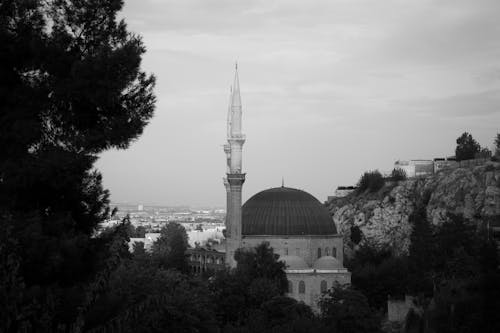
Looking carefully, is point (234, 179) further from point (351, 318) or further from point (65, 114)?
point (65, 114)

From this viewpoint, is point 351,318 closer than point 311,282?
Yes

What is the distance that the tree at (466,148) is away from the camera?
119 metres

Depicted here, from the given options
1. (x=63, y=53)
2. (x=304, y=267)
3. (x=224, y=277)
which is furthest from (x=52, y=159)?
(x=304, y=267)

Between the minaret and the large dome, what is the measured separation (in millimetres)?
3266

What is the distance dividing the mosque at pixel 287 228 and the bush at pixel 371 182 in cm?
3934

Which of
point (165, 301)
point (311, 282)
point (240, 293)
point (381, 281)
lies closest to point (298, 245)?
point (381, 281)

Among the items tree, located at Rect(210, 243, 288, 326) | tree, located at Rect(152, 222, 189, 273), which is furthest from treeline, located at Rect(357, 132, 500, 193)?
tree, located at Rect(210, 243, 288, 326)

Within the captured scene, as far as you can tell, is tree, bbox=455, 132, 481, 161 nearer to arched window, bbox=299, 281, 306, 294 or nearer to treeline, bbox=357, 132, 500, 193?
treeline, bbox=357, 132, 500, 193

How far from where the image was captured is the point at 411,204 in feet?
355

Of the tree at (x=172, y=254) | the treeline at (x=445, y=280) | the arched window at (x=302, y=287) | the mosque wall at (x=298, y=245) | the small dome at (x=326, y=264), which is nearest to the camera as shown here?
the treeline at (x=445, y=280)

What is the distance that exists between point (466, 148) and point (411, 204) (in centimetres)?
1610

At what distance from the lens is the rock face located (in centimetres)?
9356

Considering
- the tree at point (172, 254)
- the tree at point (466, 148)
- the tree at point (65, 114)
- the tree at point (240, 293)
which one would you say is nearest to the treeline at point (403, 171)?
the tree at point (466, 148)

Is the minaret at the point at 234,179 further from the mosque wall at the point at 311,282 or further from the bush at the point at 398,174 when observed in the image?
the bush at the point at 398,174
